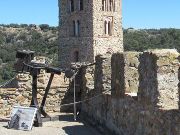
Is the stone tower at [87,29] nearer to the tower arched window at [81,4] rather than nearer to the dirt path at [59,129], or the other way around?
the tower arched window at [81,4]

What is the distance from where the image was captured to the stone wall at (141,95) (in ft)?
25.7

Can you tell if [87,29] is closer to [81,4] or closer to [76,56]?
[81,4]

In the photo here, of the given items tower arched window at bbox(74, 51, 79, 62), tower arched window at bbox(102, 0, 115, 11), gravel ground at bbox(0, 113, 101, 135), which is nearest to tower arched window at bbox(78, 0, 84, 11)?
tower arched window at bbox(102, 0, 115, 11)

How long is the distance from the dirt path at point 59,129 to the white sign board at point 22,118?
0.59 ft

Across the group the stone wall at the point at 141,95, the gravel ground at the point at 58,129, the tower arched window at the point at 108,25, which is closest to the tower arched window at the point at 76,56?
the tower arched window at the point at 108,25

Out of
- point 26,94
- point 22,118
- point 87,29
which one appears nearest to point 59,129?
point 22,118

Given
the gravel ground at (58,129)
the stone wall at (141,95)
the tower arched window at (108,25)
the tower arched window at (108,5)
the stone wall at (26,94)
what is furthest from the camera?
the tower arched window at (108,5)

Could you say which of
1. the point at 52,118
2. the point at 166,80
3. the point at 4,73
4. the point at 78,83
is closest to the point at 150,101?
the point at 166,80

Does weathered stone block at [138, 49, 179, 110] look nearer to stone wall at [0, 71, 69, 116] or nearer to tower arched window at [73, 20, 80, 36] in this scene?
stone wall at [0, 71, 69, 116]

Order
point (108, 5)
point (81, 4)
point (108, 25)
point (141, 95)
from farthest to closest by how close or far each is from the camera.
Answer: point (108, 5), point (108, 25), point (81, 4), point (141, 95)

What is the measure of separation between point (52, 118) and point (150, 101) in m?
4.89

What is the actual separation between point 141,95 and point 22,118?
366cm

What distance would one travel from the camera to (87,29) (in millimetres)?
50500

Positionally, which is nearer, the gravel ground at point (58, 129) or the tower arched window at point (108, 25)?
the gravel ground at point (58, 129)
